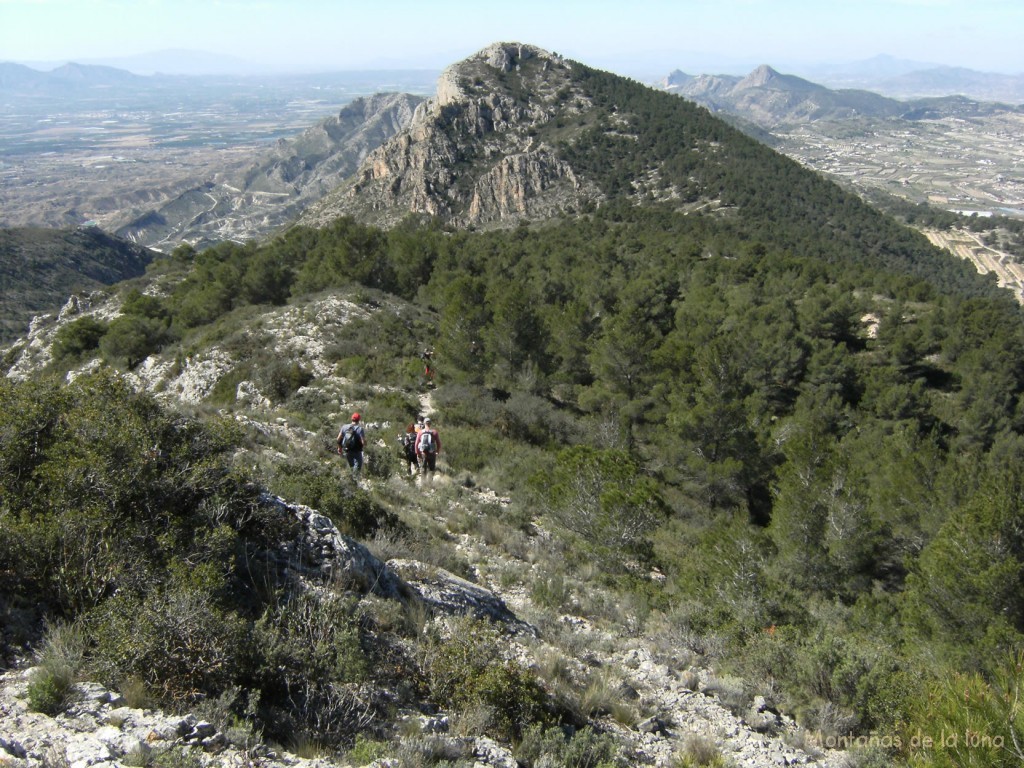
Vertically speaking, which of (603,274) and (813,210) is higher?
(813,210)

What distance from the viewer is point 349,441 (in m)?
11.2

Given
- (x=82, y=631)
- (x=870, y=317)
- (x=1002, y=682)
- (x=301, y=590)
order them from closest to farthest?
(x=1002, y=682)
(x=82, y=631)
(x=301, y=590)
(x=870, y=317)

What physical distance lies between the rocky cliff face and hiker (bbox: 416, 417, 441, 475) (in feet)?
213

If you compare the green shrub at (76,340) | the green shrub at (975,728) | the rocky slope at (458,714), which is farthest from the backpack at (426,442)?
the green shrub at (76,340)

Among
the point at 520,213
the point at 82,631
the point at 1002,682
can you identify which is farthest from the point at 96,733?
the point at 520,213

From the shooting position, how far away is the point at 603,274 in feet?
121

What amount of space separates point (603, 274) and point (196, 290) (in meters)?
24.6

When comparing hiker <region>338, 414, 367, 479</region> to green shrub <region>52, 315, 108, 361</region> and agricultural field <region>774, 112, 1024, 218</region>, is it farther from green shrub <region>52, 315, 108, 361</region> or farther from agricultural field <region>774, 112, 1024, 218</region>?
agricultural field <region>774, 112, 1024, 218</region>

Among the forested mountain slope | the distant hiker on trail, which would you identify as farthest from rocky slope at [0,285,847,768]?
the forested mountain slope

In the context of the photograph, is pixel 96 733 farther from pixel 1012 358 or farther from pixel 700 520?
pixel 1012 358

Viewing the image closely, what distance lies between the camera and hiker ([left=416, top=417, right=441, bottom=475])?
11.8m

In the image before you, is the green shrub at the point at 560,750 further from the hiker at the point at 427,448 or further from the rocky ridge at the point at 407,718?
the hiker at the point at 427,448

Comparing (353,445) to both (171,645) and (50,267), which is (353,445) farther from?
(50,267)

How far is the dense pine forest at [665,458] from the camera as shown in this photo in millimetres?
4328
